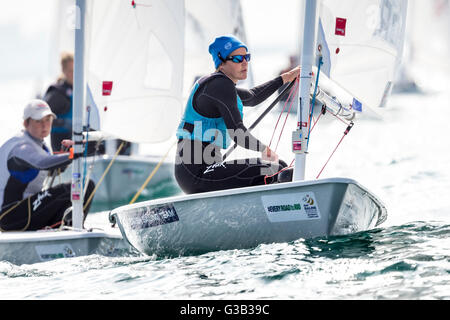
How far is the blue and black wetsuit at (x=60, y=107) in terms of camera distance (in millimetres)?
7691

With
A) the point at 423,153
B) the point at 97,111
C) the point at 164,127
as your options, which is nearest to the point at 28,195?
the point at 97,111

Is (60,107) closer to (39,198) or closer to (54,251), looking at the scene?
(39,198)

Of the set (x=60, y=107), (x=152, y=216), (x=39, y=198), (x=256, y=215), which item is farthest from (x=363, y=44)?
(x=60, y=107)

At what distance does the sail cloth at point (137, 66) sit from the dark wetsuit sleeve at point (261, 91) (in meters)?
1.63

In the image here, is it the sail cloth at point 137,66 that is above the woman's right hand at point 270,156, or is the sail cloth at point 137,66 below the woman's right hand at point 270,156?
above

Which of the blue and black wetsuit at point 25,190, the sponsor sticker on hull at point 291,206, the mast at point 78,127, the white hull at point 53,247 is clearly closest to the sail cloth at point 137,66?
the mast at point 78,127

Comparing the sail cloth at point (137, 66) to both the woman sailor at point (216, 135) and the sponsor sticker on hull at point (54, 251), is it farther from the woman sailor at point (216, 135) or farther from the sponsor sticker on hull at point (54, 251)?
the woman sailor at point (216, 135)

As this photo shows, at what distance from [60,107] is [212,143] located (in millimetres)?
4150

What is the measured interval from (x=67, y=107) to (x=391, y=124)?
13033 millimetres

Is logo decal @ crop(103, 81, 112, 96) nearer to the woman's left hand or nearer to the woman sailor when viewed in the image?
the woman sailor

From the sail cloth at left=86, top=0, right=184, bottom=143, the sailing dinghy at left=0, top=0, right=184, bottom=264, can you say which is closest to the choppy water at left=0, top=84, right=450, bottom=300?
the sailing dinghy at left=0, top=0, right=184, bottom=264

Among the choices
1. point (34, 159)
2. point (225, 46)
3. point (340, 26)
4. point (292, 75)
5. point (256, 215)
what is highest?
point (340, 26)

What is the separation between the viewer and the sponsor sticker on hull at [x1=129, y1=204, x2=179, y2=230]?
404cm

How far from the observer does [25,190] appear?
17.2 ft
